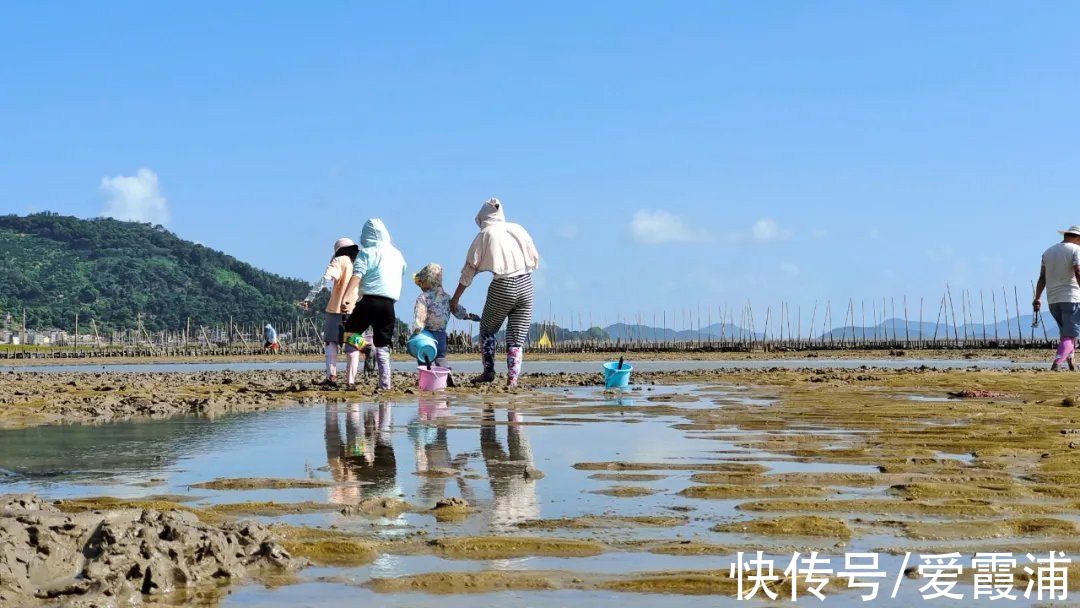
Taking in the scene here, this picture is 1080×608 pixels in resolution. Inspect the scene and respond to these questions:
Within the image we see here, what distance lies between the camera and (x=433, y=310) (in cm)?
1255

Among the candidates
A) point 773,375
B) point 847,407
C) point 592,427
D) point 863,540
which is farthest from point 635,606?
point 773,375

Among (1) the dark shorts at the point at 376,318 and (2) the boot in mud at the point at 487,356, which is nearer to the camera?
(1) the dark shorts at the point at 376,318

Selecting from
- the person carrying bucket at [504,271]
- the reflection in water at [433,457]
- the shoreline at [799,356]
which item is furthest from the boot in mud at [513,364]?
the shoreline at [799,356]

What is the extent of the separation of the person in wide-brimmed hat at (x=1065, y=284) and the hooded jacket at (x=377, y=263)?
8.52 meters

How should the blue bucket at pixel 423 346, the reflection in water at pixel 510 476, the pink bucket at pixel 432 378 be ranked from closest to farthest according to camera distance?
the reflection in water at pixel 510 476, the pink bucket at pixel 432 378, the blue bucket at pixel 423 346

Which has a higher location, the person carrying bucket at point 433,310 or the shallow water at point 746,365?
the person carrying bucket at point 433,310

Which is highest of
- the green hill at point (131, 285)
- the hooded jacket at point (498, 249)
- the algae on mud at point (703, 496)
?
the green hill at point (131, 285)

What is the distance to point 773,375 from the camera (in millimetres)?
14422

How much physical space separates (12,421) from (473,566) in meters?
5.81

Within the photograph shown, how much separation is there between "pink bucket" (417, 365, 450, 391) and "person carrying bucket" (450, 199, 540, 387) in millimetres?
756

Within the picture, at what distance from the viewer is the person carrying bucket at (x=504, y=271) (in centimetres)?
1146

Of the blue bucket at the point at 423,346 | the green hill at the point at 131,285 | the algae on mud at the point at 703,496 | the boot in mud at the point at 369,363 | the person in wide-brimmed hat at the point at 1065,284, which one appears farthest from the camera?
the green hill at the point at 131,285

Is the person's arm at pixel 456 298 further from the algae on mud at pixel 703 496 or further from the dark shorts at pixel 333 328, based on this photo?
the algae on mud at pixel 703 496

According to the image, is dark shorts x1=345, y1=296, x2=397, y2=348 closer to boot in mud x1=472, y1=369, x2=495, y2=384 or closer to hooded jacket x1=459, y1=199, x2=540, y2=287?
hooded jacket x1=459, y1=199, x2=540, y2=287
